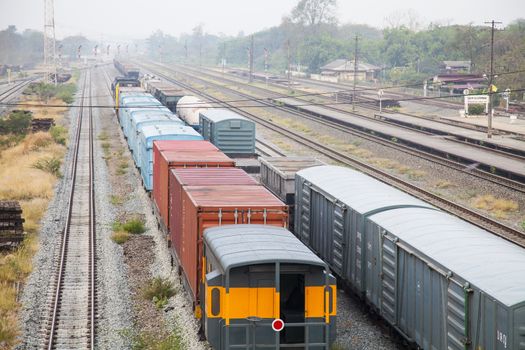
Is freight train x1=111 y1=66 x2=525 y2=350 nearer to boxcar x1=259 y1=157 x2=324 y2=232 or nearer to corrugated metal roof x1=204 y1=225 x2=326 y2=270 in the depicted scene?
corrugated metal roof x1=204 y1=225 x2=326 y2=270

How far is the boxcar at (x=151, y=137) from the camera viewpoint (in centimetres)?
2916

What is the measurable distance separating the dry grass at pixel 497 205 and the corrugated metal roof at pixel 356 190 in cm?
889

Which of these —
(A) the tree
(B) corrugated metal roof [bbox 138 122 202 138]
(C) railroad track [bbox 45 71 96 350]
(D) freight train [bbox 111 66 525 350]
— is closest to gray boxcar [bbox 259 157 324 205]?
(D) freight train [bbox 111 66 525 350]

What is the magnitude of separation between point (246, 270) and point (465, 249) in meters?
3.74

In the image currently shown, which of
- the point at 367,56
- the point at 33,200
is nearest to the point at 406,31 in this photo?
the point at 367,56

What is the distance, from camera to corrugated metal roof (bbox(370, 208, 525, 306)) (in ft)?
36.6

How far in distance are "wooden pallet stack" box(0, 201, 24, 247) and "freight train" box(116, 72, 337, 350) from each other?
6585 millimetres

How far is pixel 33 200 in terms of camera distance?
3034cm

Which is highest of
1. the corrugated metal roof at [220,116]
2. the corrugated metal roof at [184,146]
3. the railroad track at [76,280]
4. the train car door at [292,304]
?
the corrugated metal roof at [220,116]

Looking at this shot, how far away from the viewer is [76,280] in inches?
795

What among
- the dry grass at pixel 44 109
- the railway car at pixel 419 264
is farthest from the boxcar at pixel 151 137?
the dry grass at pixel 44 109

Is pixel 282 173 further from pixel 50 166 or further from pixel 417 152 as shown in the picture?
pixel 417 152

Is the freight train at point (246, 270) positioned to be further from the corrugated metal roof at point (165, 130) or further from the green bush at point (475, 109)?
the green bush at point (475, 109)

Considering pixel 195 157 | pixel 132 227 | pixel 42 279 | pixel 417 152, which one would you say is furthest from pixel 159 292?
pixel 417 152
